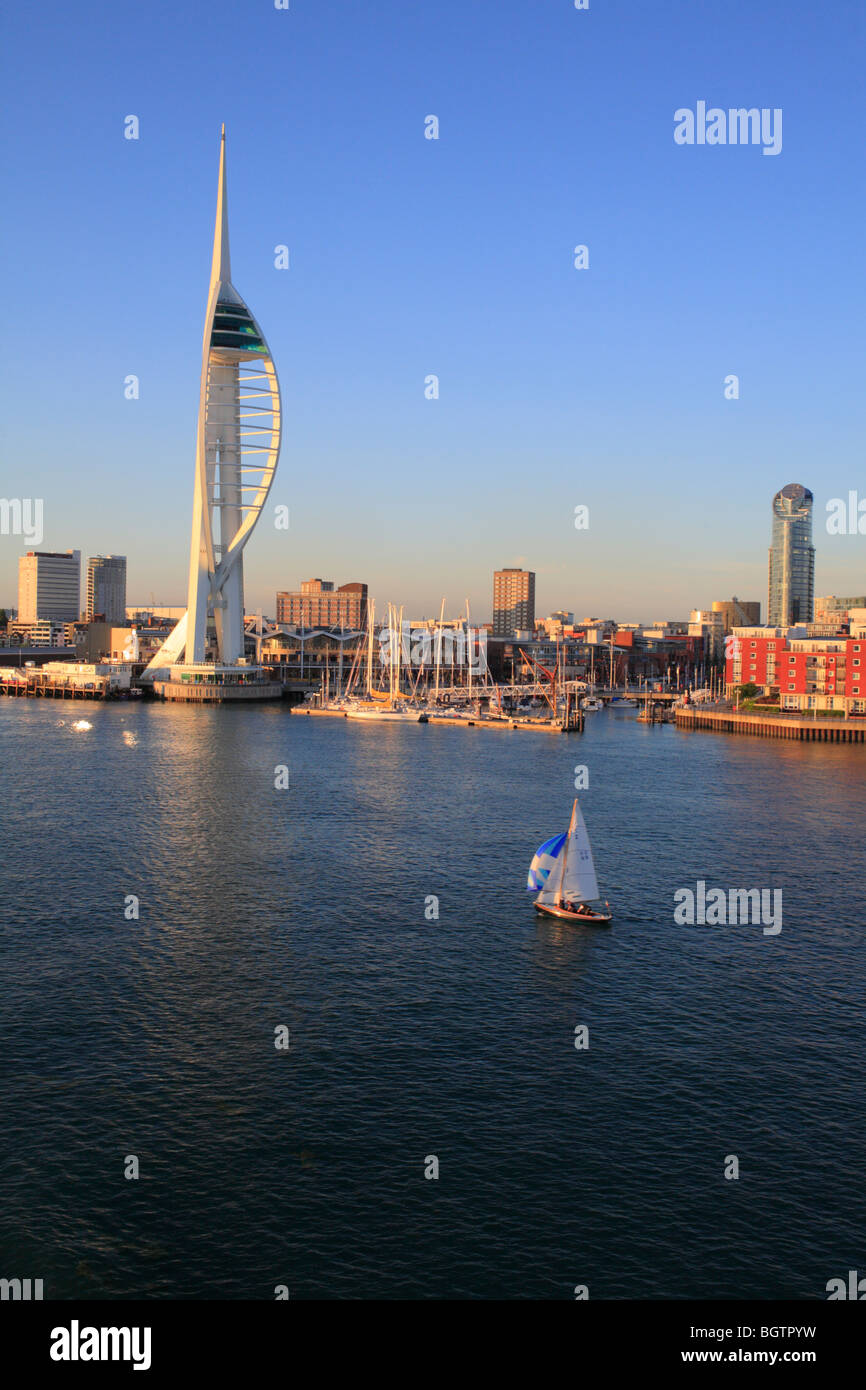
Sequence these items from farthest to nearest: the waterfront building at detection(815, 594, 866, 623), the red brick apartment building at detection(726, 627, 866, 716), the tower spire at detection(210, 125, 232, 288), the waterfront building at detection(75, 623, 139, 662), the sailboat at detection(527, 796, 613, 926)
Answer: the waterfront building at detection(815, 594, 866, 623)
the waterfront building at detection(75, 623, 139, 662)
the tower spire at detection(210, 125, 232, 288)
the red brick apartment building at detection(726, 627, 866, 716)
the sailboat at detection(527, 796, 613, 926)

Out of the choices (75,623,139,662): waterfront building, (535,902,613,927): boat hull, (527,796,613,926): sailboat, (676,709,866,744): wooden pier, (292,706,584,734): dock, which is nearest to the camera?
(535,902,613,927): boat hull

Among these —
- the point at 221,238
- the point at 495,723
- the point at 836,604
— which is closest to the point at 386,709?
the point at 495,723

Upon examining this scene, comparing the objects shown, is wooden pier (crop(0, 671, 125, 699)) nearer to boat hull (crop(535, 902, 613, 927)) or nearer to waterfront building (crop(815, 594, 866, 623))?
boat hull (crop(535, 902, 613, 927))

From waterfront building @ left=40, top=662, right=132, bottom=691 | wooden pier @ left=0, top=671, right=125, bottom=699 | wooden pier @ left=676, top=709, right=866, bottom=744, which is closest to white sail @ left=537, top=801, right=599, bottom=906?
wooden pier @ left=676, top=709, right=866, bottom=744

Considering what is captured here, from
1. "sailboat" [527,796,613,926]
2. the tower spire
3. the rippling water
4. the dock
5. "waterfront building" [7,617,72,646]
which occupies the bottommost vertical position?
the rippling water

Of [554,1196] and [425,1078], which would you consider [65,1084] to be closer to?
[425,1078]

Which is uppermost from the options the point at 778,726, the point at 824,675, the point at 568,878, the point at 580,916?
the point at 824,675

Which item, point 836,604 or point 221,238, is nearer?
point 221,238

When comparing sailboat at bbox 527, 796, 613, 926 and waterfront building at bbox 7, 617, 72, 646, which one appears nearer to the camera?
sailboat at bbox 527, 796, 613, 926

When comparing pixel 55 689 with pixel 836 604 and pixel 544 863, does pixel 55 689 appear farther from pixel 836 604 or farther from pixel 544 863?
pixel 836 604
